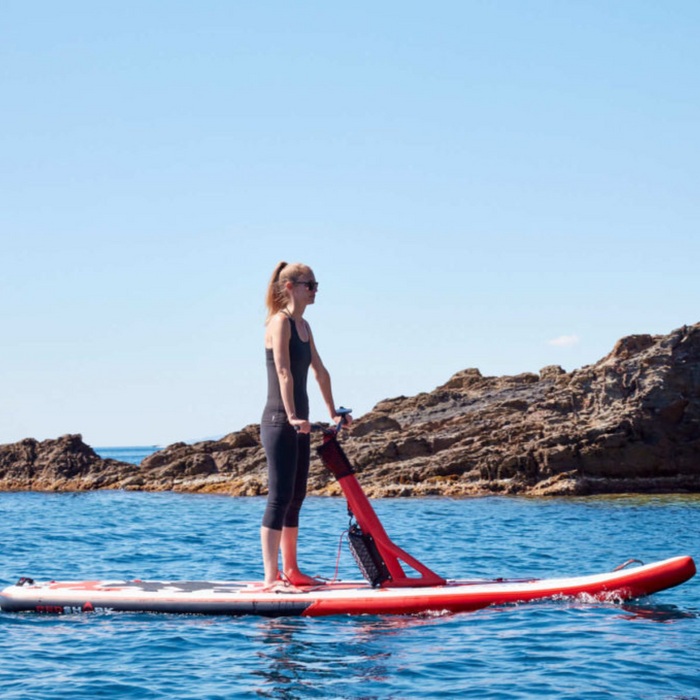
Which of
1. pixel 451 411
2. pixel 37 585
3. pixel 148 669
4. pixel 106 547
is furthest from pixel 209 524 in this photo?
pixel 451 411

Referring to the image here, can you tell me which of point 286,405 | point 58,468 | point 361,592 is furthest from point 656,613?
point 58,468

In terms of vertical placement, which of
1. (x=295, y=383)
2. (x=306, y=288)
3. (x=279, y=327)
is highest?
(x=306, y=288)

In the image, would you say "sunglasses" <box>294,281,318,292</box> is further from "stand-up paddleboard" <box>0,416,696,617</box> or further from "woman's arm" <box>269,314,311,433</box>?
"stand-up paddleboard" <box>0,416,696,617</box>

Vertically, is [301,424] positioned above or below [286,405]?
below

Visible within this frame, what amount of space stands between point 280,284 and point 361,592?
2.86 m

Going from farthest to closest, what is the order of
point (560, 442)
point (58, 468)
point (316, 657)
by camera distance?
1. point (58, 468)
2. point (560, 442)
3. point (316, 657)

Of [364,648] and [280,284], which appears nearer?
[364,648]

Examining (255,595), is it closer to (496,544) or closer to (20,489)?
(496,544)

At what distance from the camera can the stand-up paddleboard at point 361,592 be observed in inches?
304

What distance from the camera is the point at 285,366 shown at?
7605 mm

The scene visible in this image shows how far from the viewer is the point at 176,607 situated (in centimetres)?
798

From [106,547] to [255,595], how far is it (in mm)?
8621

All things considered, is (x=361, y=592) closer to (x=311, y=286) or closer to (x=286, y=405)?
(x=286, y=405)

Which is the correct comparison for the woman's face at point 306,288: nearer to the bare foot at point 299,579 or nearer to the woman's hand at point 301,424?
the woman's hand at point 301,424
